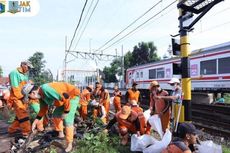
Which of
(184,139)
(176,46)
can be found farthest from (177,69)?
(184,139)

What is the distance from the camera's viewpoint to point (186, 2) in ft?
25.9

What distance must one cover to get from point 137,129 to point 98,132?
0.96 meters

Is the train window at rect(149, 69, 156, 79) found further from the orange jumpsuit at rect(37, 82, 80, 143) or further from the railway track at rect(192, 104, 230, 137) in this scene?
the orange jumpsuit at rect(37, 82, 80, 143)

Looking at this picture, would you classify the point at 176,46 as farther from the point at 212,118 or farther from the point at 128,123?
the point at 212,118

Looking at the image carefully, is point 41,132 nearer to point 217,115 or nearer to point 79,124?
point 79,124

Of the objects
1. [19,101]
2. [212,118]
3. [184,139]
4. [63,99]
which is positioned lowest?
[212,118]

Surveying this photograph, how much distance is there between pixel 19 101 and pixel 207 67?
14449 millimetres

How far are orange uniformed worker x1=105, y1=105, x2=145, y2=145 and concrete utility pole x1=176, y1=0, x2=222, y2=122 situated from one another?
1.36 meters

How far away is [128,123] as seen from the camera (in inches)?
272

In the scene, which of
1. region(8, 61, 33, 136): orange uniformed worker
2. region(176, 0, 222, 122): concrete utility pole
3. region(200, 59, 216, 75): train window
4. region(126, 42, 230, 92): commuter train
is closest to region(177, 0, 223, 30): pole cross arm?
region(176, 0, 222, 122): concrete utility pole

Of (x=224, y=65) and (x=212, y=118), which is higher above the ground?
(x=224, y=65)

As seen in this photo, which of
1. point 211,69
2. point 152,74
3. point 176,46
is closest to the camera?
point 176,46

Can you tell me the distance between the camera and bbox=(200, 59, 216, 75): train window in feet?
63.7

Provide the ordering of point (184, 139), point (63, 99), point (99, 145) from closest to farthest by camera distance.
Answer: point (184, 139), point (63, 99), point (99, 145)
